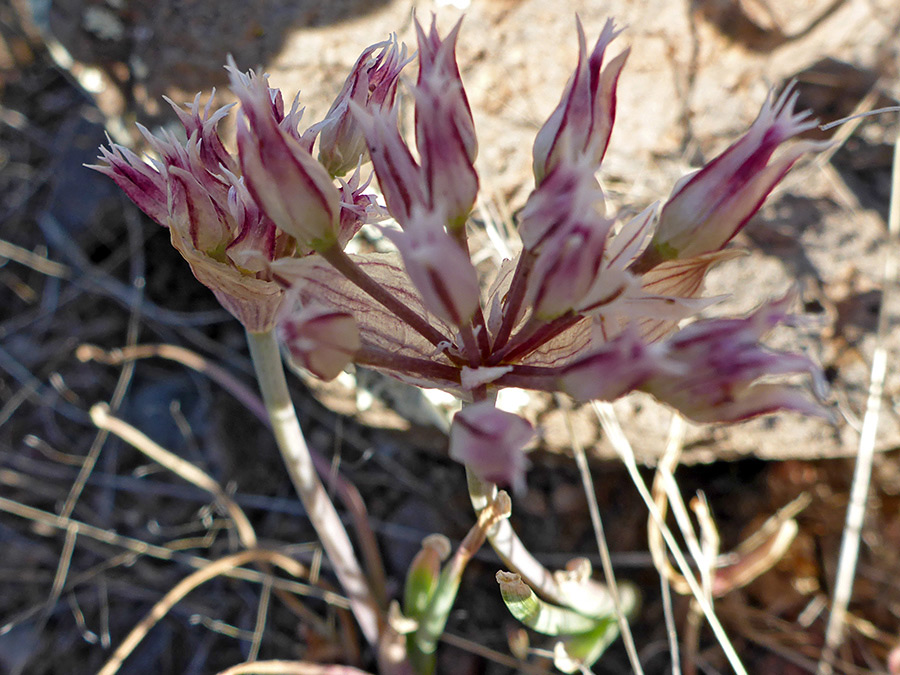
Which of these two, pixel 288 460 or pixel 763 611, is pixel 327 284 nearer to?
pixel 288 460

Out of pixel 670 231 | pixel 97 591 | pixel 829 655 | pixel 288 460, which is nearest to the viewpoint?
pixel 670 231

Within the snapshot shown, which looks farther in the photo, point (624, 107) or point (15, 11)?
point (15, 11)

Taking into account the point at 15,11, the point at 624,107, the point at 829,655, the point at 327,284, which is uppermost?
the point at 15,11

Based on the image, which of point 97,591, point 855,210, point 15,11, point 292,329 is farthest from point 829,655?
point 15,11

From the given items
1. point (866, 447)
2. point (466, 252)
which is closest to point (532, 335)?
point (466, 252)

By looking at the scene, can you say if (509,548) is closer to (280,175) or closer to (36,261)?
(280,175)

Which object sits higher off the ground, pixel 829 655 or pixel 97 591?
pixel 97 591

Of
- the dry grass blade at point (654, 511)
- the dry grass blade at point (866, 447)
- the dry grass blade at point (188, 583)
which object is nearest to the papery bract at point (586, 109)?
the dry grass blade at point (654, 511)

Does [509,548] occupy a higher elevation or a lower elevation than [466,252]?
lower

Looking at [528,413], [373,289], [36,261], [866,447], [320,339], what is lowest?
[320,339]
